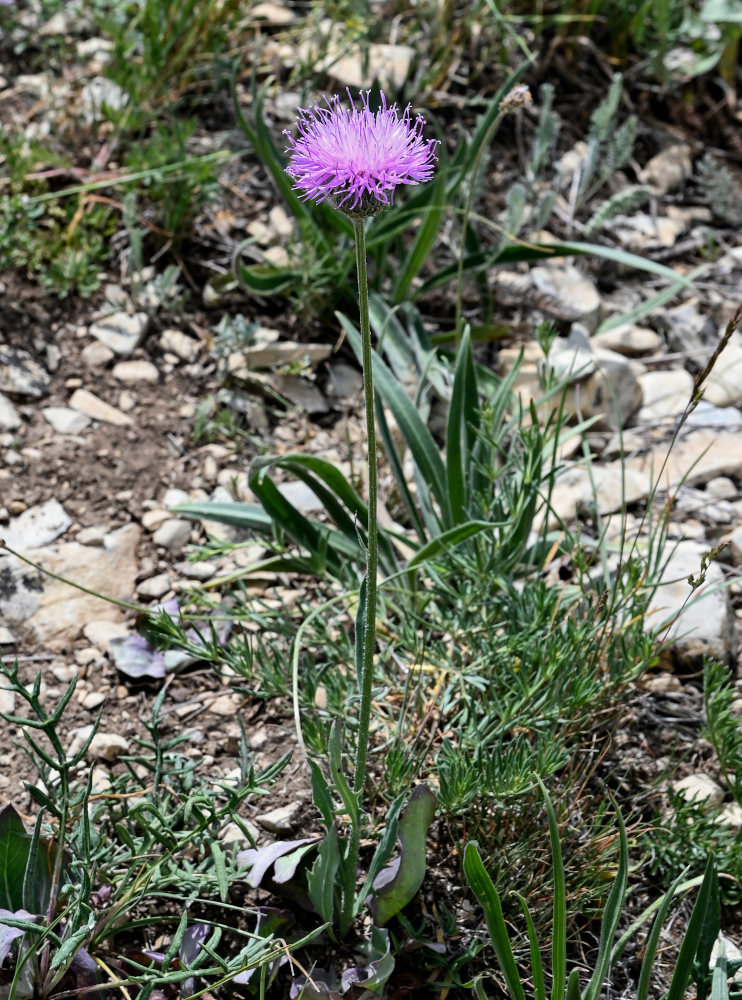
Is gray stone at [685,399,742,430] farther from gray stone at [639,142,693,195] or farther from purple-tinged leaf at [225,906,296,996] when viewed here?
purple-tinged leaf at [225,906,296,996]

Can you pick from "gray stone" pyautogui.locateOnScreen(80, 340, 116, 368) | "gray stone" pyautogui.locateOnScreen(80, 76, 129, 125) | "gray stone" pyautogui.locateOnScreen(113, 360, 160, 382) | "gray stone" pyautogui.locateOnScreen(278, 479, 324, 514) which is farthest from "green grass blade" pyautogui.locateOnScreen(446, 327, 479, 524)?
"gray stone" pyautogui.locateOnScreen(80, 76, 129, 125)

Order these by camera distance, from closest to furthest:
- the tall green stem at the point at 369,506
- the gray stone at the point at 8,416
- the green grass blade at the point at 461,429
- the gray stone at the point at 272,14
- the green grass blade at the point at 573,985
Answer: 1. the tall green stem at the point at 369,506
2. the green grass blade at the point at 573,985
3. the green grass blade at the point at 461,429
4. the gray stone at the point at 8,416
5. the gray stone at the point at 272,14

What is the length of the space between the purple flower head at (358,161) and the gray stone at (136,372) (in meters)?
1.61

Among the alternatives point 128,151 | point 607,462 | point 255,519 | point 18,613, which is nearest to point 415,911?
point 255,519

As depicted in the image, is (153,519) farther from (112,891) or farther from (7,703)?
(112,891)

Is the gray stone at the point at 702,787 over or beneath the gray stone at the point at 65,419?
beneath

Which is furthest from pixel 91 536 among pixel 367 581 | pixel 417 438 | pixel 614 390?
pixel 614 390

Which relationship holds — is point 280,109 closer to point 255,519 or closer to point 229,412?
point 229,412

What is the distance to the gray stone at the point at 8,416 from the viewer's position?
2588 millimetres

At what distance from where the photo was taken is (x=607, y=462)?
2.78 meters

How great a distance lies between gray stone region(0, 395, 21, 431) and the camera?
2588mm

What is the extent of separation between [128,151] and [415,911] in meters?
2.55

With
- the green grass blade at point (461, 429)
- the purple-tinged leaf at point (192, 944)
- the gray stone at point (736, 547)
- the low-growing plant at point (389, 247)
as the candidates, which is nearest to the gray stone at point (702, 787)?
the gray stone at point (736, 547)

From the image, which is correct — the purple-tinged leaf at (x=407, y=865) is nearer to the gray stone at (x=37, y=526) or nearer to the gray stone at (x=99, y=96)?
the gray stone at (x=37, y=526)
